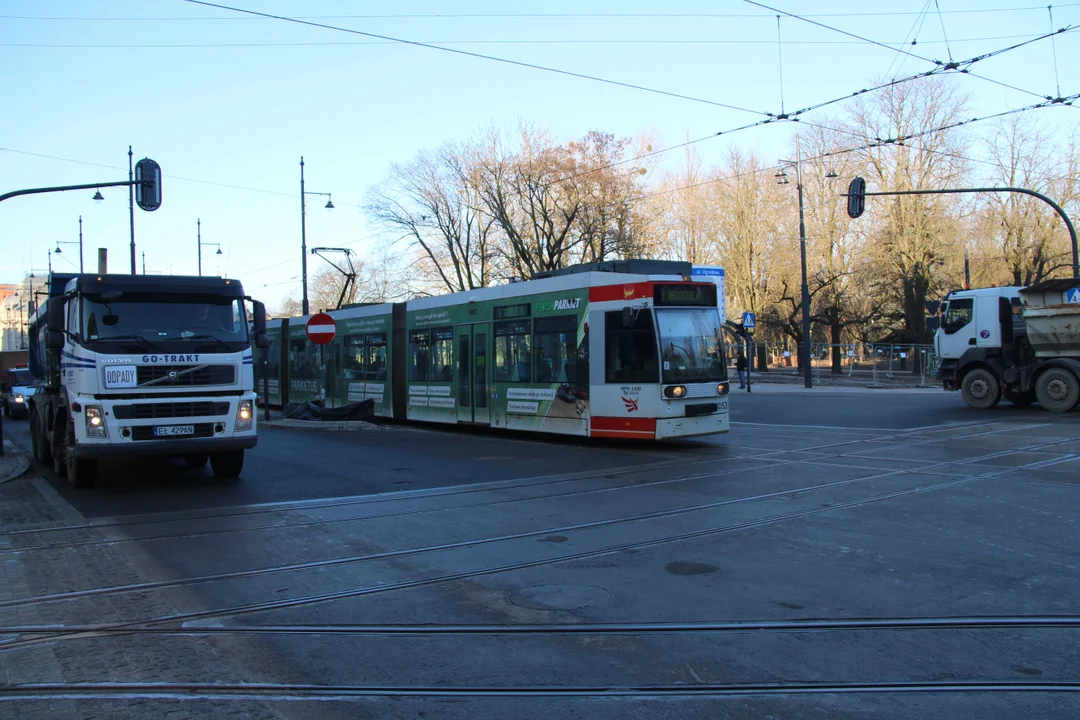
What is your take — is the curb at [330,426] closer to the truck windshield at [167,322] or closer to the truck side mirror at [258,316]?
the truck side mirror at [258,316]

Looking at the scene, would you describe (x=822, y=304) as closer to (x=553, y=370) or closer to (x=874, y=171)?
(x=874, y=171)

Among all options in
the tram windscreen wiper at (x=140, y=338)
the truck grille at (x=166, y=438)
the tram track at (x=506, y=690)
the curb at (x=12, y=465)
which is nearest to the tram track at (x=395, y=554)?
the tram track at (x=506, y=690)

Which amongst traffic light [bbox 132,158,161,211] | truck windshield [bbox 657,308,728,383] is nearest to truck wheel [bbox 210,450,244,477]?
truck windshield [bbox 657,308,728,383]

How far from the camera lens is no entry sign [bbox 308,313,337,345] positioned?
21189mm

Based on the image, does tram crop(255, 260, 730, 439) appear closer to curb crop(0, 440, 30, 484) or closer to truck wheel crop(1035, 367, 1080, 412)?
curb crop(0, 440, 30, 484)

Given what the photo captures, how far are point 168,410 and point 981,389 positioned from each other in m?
20.1

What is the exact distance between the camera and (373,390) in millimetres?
22297

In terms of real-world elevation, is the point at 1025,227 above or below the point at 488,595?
above

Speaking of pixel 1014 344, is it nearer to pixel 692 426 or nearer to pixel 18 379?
pixel 692 426

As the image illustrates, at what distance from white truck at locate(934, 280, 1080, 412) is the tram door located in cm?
1321

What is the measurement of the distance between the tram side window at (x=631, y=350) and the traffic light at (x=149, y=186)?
37.7ft

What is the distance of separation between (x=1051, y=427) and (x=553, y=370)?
10.5 meters

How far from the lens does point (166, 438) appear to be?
10617 mm

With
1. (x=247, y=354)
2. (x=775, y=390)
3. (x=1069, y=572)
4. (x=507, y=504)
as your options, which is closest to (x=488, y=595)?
(x=507, y=504)
